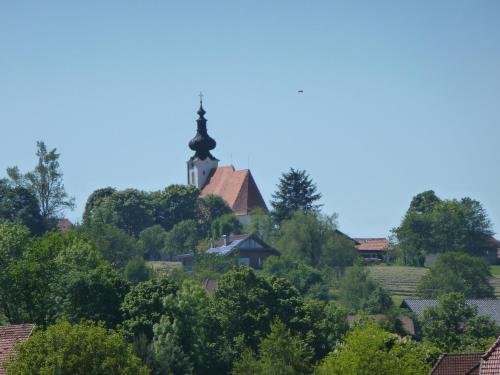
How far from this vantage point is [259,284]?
80562mm

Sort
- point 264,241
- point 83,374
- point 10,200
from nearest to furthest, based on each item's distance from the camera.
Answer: point 83,374 < point 10,200 < point 264,241

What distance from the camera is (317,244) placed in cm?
15638

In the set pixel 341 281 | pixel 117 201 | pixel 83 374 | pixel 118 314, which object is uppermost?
pixel 117 201

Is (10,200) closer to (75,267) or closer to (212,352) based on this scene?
(75,267)

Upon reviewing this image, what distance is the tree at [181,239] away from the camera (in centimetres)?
16812

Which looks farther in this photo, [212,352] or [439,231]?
[439,231]

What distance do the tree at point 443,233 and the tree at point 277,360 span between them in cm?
10214

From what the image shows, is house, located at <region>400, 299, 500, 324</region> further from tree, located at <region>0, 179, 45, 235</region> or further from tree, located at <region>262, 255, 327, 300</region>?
tree, located at <region>0, 179, 45, 235</region>

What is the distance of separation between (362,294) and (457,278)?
35.8 feet

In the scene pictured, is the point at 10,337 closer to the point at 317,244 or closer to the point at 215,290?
the point at 215,290

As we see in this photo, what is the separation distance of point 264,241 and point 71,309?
9511cm

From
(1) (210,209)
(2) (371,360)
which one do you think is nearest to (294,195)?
(1) (210,209)

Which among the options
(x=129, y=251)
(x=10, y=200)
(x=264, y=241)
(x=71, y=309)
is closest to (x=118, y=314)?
(x=71, y=309)

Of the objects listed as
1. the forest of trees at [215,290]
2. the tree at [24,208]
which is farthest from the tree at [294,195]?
the tree at [24,208]
